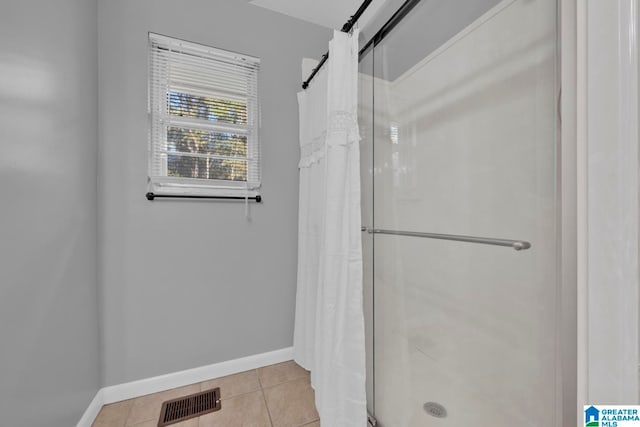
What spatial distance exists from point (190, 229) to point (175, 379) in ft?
2.94

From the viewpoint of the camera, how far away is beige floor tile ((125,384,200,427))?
126cm

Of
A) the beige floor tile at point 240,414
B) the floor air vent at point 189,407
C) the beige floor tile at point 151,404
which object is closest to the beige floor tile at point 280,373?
the beige floor tile at point 240,414

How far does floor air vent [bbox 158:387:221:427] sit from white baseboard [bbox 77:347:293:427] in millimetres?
120

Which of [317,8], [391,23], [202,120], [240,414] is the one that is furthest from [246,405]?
[317,8]

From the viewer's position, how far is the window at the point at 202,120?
1.49m

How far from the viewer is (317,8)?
175 cm

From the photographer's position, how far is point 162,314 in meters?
1.48

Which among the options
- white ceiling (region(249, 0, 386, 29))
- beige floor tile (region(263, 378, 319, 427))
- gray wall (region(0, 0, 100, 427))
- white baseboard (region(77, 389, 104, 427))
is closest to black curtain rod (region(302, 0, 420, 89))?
white ceiling (region(249, 0, 386, 29))

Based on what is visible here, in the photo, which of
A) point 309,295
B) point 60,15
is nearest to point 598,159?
point 309,295

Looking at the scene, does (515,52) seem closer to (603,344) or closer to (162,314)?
(603,344)

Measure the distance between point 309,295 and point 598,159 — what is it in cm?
127

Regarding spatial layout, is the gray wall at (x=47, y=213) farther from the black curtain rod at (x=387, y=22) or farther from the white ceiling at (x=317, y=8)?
the black curtain rod at (x=387, y=22)

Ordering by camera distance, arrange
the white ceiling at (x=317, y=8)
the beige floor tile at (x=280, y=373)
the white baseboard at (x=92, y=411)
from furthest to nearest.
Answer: the white ceiling at (x=317, y=8) < the beige floor tile at (x=280, y=373) < the white baseboard at (x=92, y=411)

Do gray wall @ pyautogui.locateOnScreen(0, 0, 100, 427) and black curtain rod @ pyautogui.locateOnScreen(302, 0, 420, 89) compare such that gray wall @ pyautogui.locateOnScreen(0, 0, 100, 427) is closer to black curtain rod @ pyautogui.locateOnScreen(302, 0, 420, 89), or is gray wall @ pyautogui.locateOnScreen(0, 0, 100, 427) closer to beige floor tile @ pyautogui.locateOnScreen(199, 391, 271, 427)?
beige floor tile @ pyautogui.locateOnScreen(199, 391, 271, 427)
